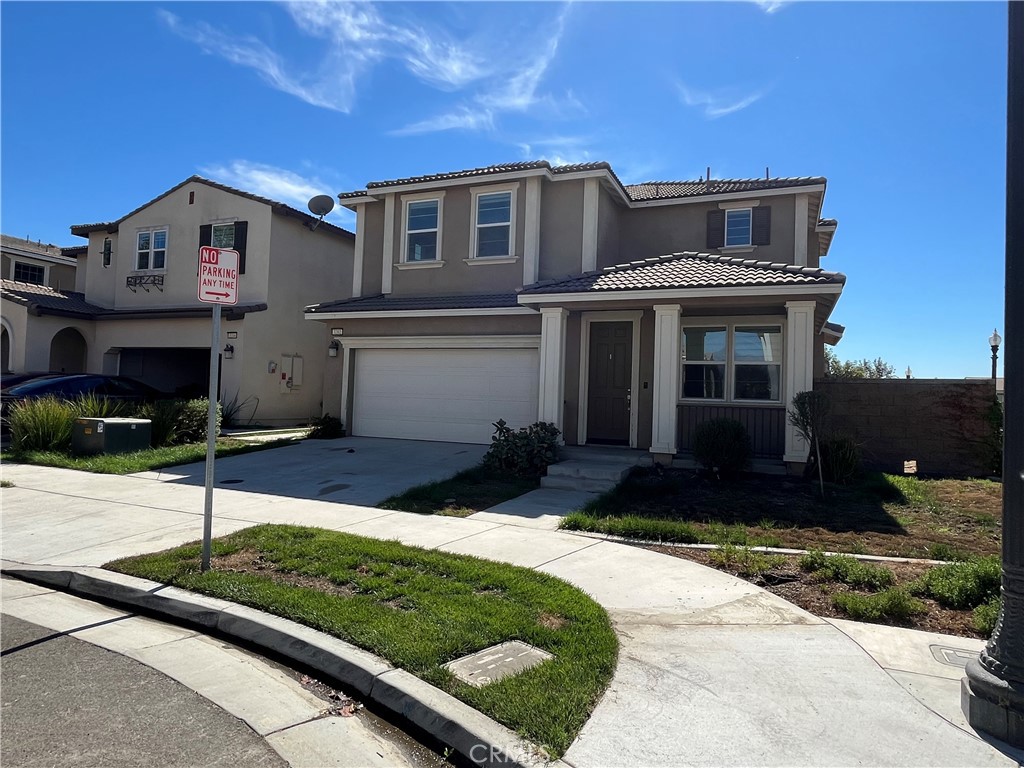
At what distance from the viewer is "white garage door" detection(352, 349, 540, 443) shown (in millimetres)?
13641

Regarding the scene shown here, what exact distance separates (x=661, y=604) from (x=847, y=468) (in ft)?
22.1

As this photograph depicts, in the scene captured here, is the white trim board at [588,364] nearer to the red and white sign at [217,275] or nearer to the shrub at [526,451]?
the shrub at [526,451]

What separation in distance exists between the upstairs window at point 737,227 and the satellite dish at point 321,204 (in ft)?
37.5

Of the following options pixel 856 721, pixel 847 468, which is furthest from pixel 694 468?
pixel 856 721

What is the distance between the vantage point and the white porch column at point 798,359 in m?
10.3

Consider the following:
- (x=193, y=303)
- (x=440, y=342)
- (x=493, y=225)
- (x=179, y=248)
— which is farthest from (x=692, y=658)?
(x=179, y=248)

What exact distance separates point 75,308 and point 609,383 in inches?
678

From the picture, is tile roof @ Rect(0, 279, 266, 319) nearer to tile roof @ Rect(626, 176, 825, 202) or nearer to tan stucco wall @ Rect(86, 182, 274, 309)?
tan stucco wall @ Rect(86, 182, 274, 309)

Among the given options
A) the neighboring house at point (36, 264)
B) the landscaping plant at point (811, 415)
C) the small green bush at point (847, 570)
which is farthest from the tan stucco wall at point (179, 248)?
the small green bush at point (847, 570)

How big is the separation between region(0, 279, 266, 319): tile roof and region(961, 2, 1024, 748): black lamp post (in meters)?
17.3

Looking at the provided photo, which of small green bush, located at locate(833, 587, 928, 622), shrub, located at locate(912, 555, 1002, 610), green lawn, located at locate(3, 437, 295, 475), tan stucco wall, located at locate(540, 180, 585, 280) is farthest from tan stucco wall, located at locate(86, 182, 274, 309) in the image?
shrub, located at locate(912, 555, 1002, 610)

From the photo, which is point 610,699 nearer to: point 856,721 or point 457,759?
point 457,759

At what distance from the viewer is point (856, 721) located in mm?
3336

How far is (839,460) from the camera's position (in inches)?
407
